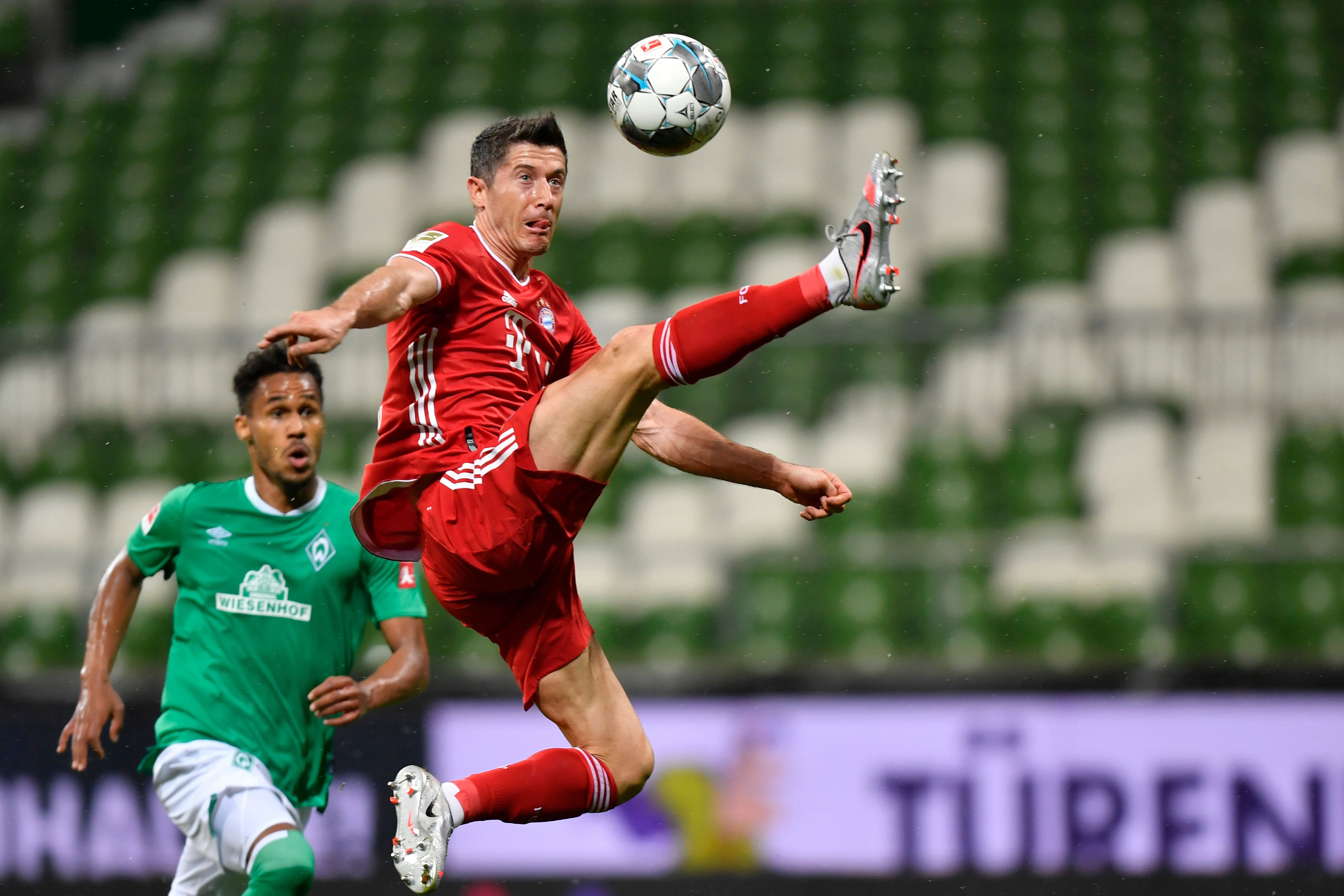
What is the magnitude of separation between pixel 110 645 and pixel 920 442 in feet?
21.8

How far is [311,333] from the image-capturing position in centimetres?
370

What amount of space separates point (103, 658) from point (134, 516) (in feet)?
19.9

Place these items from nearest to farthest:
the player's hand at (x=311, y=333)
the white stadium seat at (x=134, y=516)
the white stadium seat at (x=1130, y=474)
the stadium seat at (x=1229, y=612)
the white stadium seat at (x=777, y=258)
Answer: the player's hand at (x=311, y=333) < the stadium seat at (x=1229, y=612) < the white stadium seat at (x=1130, y=474) < the white stadium seat at (x=134, y=516) < the white stadium seat at (x=777, y=258)

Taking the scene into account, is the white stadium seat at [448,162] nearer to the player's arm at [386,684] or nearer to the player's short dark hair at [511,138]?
the player's arm at [386,684]

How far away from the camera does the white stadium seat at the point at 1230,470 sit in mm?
10375

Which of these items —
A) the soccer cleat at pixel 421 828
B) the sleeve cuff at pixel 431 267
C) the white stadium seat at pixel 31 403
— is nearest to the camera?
the soccer cleat at pixel 421 828

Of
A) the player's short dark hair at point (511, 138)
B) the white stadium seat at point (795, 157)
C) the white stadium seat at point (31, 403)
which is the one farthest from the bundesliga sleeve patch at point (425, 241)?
the white stadium seat at point (795, 157)

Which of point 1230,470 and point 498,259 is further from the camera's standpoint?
point 1230,470

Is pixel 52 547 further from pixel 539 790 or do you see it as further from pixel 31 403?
pixel 539 790

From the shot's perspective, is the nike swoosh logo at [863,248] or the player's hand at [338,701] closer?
the nike swoosh logo at [863,248]

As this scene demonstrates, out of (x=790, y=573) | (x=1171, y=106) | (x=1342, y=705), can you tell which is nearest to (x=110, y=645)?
(x=790, y=573)

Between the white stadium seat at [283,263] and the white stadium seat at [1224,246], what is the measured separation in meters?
6.72

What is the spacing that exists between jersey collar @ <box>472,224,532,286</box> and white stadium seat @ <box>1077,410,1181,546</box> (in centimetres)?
630

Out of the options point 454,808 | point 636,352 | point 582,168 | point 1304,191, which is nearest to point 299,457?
point 454,808
